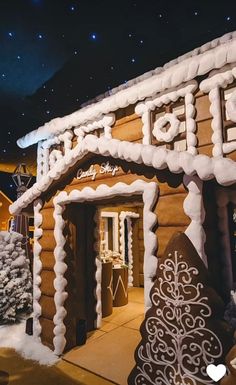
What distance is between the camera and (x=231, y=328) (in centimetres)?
300

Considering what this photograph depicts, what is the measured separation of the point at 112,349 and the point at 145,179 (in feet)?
10.6

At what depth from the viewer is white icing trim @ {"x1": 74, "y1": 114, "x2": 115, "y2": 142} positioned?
552 centimetres

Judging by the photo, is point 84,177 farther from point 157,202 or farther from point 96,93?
point 96,93

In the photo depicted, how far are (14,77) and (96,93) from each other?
2.09 metres

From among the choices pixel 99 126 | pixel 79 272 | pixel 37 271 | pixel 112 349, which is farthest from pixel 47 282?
pixel 99 126

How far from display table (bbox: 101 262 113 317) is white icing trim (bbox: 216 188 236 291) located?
13.1ft

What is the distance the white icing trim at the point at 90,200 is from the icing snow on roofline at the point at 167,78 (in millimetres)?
1732

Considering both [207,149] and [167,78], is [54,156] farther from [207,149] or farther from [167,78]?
[207,149]

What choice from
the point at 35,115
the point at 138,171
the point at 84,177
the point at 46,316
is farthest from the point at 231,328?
the point at 35,115

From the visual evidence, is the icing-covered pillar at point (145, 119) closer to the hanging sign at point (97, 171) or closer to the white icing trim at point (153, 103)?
the white icing trim at point (153, 103)

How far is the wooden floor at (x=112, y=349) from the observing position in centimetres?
432

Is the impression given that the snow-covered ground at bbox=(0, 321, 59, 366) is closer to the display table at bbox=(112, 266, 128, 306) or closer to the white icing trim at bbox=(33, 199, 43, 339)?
the white icing trim at bbox=(33, 199, 43, 339)

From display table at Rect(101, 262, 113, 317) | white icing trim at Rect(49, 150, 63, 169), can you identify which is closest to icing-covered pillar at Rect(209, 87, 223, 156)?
white icing trim at Rect(49, 150, 63, 169)

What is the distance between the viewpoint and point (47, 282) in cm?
534
